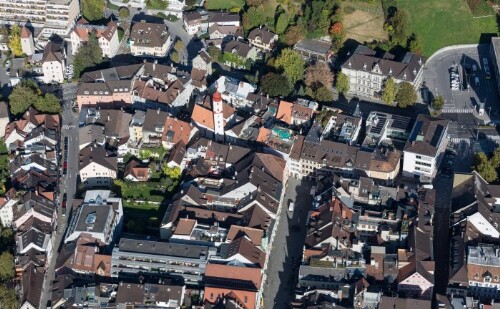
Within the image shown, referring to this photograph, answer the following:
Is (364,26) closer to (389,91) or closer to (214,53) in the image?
(389,91)

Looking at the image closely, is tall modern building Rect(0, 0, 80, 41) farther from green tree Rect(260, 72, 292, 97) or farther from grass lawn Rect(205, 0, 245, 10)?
green tree Rect(260, 72, 292, 97)

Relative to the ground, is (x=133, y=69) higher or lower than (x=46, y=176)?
higher

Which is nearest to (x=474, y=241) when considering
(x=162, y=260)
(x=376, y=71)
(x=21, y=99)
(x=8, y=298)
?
(x=376, y=71)

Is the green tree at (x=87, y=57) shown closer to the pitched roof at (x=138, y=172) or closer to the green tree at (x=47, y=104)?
the green tree at (x=47, y=104)

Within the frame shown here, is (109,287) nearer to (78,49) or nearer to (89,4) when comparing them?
(78,49)

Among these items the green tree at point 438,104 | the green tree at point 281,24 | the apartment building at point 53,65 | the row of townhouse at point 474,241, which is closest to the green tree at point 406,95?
the green tree at point 438,104

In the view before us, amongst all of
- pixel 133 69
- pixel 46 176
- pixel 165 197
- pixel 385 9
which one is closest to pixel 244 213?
pixel 165 197
